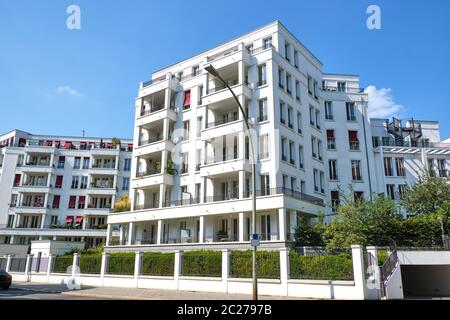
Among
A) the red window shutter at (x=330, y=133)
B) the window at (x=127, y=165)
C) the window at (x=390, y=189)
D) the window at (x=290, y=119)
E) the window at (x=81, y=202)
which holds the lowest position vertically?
the window at (x=390, y=189)

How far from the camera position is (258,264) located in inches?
767

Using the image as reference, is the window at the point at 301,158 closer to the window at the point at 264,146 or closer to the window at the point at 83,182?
the window at the point at 264,146

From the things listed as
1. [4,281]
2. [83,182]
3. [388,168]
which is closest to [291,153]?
[388,168]

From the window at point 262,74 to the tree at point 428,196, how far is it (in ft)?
52.0

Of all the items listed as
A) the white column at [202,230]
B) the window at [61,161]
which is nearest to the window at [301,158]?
the white column at [202,230]

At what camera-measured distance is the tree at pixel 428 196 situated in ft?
95.3

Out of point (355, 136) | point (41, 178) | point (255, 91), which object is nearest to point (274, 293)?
point (255, 91)

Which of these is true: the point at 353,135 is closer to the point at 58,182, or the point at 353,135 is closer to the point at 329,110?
the point at 329,110

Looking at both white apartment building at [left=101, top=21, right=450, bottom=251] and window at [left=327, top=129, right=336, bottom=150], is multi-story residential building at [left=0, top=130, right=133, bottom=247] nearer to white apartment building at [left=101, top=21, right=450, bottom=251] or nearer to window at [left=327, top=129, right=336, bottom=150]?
white apartment building at [left=101, top=21, right=450, bottom=251]

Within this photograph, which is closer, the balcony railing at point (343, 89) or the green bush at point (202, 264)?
the green bush at point (202, 264)

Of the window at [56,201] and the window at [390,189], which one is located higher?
the window at [56,201]

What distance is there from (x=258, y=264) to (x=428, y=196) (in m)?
18.2

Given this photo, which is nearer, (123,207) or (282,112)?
(282,112)
